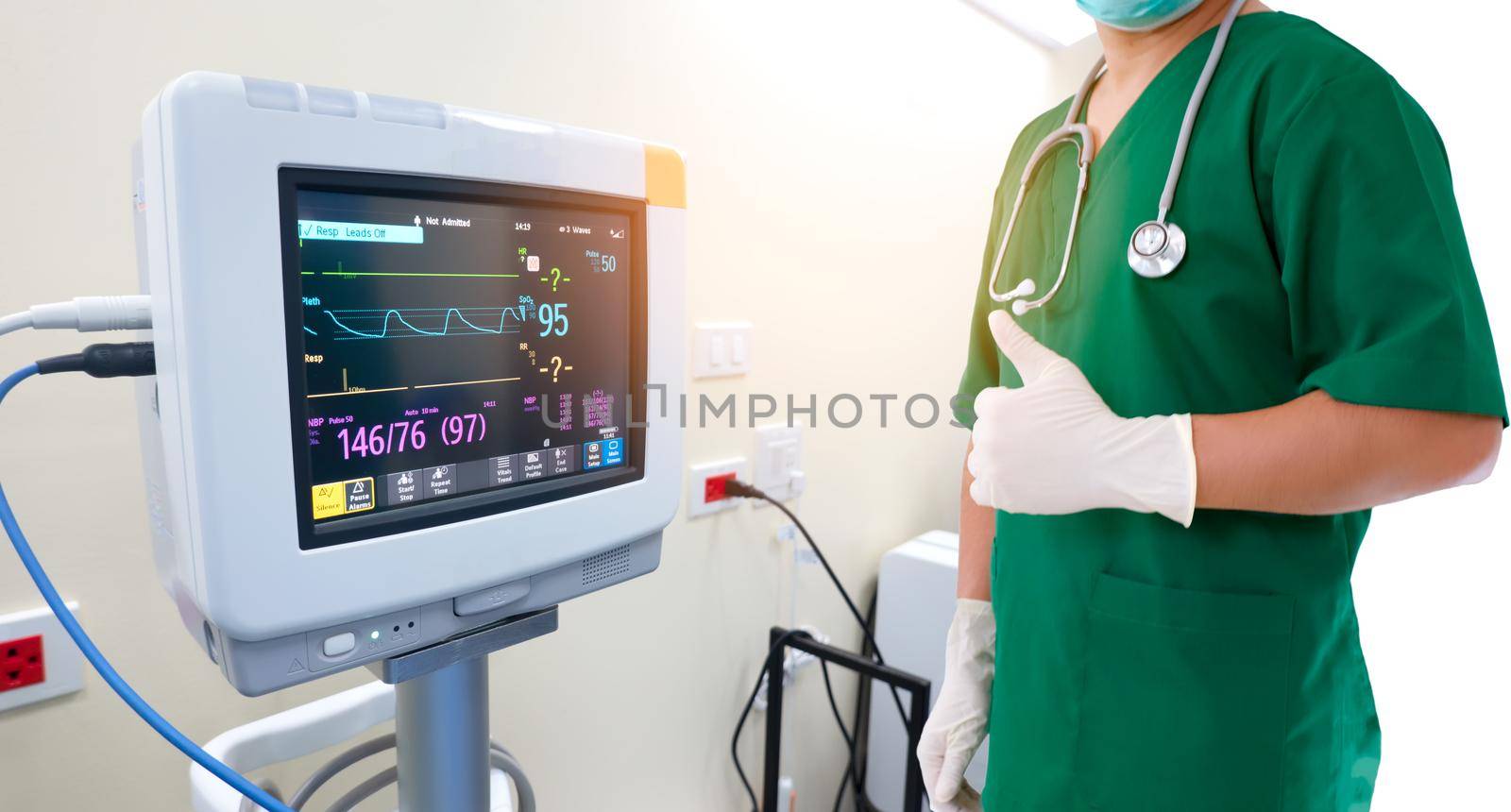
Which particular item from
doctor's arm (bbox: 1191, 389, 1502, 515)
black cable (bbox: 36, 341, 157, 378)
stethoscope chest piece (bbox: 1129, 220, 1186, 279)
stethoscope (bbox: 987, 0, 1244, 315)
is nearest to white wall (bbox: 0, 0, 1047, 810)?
black cable (bbox: 36, 341, 157, 378)

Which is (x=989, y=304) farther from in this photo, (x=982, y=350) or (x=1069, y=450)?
(x=1069, y=450)

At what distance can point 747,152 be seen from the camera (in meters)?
1.41

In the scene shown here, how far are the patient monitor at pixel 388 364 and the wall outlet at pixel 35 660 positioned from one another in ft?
0.92

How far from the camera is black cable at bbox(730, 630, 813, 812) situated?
1518mm

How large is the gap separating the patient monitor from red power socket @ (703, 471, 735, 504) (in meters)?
0.63

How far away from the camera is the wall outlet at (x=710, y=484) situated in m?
1.40

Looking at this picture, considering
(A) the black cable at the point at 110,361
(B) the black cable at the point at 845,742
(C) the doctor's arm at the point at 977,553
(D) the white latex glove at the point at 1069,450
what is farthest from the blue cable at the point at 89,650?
(B) the black cable at the point at 845,742

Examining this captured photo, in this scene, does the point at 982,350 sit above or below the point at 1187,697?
above

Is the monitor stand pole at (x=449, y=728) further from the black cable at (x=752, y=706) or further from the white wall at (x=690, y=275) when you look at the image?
Result: the black cable at (x=752, y=706)

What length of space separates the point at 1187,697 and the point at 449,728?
649mm

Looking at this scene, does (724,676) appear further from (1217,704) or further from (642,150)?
(642,150)

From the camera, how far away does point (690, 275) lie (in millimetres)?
1337

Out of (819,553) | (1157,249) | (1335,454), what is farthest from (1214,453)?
(819,553)

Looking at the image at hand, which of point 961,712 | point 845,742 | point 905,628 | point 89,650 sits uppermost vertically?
point 89,650
